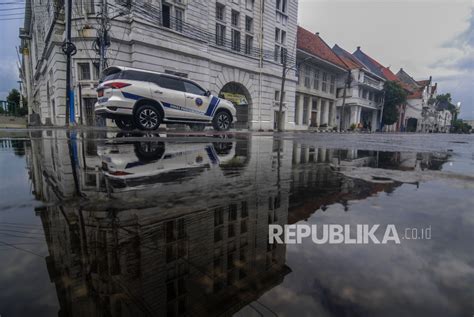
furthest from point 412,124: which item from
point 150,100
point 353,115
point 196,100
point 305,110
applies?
point 150,100

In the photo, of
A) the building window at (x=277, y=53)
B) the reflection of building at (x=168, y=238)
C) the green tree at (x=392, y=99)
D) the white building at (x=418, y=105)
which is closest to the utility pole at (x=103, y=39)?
the reflection of building at (x=168, y=238)

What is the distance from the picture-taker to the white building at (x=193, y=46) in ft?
50.7

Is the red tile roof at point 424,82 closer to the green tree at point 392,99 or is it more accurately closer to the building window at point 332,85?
the green tree at point 392,99

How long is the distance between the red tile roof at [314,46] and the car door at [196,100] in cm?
2256

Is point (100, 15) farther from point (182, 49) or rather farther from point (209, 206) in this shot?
point (209, 206)

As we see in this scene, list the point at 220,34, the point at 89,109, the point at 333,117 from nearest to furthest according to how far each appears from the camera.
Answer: the point at 89,109 < the point at 220,34 < the point at 333,117

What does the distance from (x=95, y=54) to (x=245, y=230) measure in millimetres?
18214

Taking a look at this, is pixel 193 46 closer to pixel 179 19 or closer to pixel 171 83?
pixel 179 19

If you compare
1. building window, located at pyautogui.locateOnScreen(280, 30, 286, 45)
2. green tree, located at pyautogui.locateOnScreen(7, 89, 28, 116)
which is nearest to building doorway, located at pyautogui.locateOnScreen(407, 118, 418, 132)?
building window, located at pyautogui.locateOnScreen(280, 30, 286, 45)

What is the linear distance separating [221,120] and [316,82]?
1048 inches

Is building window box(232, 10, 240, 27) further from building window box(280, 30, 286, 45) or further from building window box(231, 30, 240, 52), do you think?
building window box(280, 30, 286, 45)

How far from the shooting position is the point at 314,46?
1313 inches
